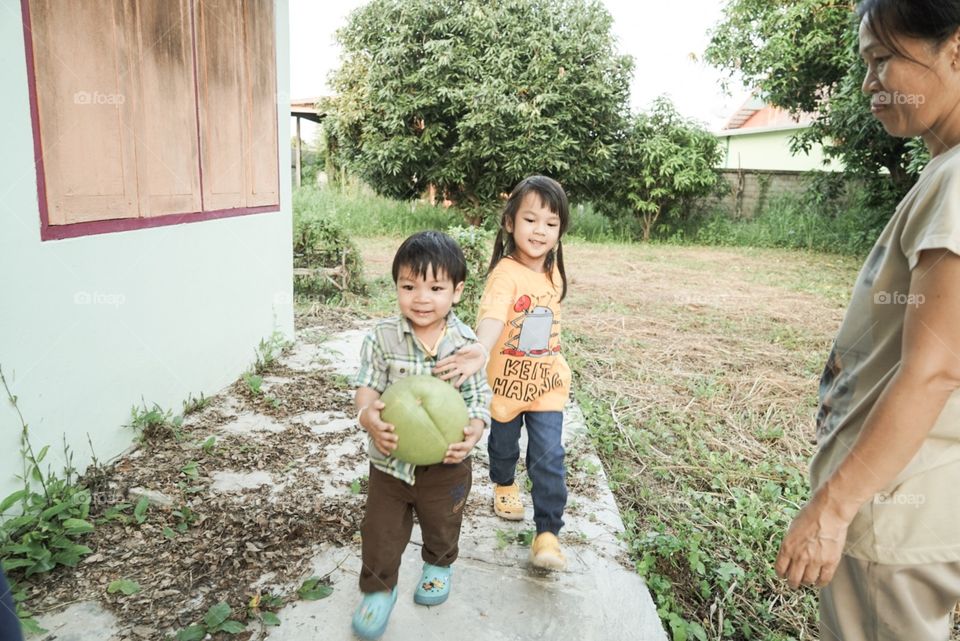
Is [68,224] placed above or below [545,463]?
above

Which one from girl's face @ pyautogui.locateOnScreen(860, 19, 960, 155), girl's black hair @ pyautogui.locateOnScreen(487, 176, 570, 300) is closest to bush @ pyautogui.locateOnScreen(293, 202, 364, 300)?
girl's black hair @ pyautogui.locateOnScreen(487, 176, 570, 300)

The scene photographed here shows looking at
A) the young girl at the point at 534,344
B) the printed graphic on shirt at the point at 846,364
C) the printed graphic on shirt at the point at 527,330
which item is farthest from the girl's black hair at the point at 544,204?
the printed graphic on shirt at the point at 846,364

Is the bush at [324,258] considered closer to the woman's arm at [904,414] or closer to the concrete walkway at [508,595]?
the concrete walkway at [508,595]

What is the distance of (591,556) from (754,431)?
7.08ft

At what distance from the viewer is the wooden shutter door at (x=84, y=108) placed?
2.74 metres

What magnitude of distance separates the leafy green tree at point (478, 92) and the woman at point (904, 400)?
12.6 meters

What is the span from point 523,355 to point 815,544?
1.43m

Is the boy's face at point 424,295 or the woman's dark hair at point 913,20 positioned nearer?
the woman's dark hair at point 913,20

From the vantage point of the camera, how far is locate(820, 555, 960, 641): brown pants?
1.26m

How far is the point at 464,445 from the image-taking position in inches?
78.5

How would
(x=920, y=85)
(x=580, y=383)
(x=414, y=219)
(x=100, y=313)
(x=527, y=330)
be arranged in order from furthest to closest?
(x=414, y=219) < (x=580, y=383) < (x=100, y=313) < (x=527, y=330) < (x=920, y=85)

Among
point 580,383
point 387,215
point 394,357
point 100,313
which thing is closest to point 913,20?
point 394,357

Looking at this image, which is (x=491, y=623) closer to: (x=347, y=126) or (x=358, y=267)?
(x=358, y=267)

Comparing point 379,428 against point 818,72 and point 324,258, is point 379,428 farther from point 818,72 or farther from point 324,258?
point 818,72
